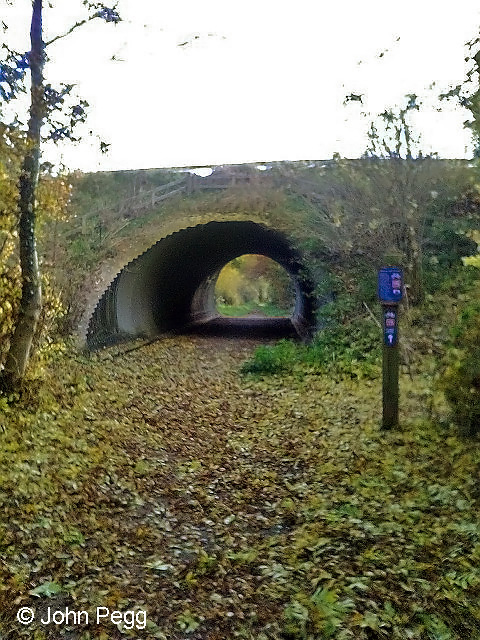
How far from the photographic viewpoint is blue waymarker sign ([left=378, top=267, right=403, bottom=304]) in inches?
281

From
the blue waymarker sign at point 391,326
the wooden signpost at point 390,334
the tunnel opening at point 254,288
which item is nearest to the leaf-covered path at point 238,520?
the wooden signpost at point 390,334

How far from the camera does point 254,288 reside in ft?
154

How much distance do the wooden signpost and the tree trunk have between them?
4700mm

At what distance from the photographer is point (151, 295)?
59.1 feet

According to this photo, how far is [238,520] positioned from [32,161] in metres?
5.40

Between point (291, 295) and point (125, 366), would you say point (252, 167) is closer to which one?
point (125, 366)

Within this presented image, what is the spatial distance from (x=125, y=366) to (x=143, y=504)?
20.1ft

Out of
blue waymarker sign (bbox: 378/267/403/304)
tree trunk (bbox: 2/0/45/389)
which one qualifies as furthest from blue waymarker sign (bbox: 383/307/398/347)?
tree trunk (bbox: 2/0/45/389)

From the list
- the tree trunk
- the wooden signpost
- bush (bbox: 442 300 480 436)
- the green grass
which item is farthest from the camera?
the green grass

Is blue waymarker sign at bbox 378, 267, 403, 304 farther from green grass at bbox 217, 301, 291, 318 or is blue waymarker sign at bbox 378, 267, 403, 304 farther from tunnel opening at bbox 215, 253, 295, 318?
tunnel opening at bbox 215, 253, 295, 318

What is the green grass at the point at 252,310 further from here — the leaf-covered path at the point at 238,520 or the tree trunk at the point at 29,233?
the tree trunk at the point at 29,233

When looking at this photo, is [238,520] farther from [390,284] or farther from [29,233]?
[29,233]

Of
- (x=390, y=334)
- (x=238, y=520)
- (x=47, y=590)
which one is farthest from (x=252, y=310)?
(x=47, y=590)

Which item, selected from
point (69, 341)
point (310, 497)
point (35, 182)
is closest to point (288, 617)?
point (310, 497)
